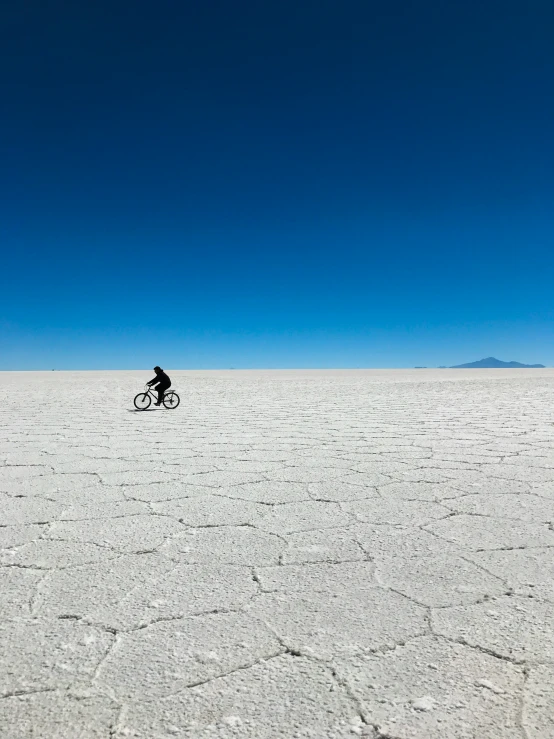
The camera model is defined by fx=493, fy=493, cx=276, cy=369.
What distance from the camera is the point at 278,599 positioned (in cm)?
196

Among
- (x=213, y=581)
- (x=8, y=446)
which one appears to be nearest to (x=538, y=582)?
(x=213, y=581)

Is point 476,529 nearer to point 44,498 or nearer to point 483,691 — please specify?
point 483,691

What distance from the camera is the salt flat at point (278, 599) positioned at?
1372 millimetres

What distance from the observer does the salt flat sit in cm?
137

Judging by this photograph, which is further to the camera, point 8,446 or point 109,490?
point 8,446

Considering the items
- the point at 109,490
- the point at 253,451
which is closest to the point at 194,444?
the point at 253,451

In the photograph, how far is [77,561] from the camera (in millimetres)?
2338

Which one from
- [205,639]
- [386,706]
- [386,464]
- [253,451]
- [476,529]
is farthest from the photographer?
[253,451]

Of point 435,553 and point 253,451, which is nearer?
point 435,553

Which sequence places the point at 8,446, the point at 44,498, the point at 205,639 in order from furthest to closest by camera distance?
the point at 8,446 < the point at 44,498 < the point at 205,639

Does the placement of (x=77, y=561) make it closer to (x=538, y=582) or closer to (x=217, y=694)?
(x=217, y=694)

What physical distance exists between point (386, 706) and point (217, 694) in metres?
0.48

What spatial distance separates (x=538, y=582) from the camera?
2104mm

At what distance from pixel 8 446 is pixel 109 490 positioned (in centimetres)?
247
